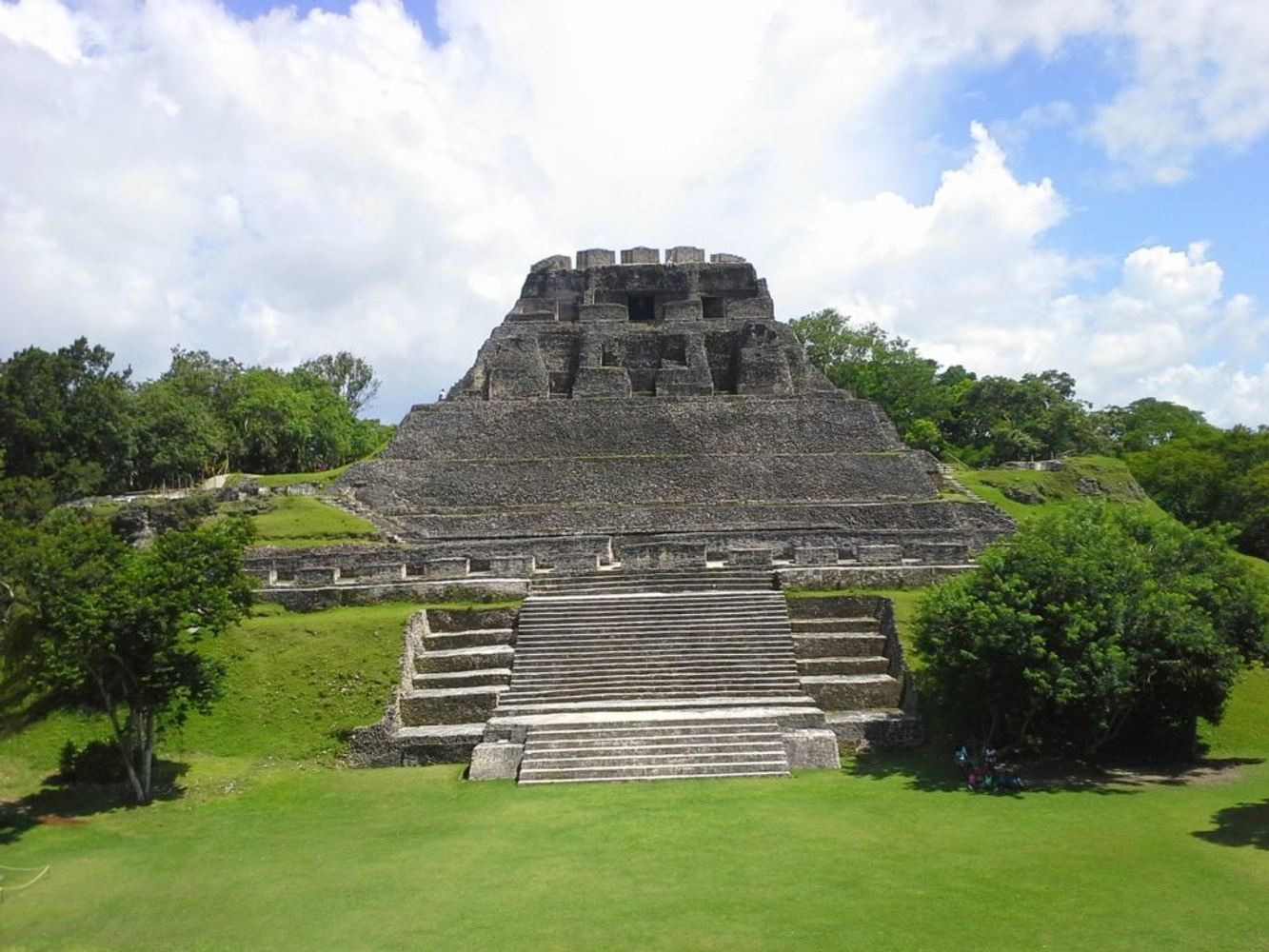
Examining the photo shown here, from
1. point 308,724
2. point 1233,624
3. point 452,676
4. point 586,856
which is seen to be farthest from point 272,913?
point 1233,624

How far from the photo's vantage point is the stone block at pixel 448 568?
1917cm

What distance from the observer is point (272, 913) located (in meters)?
8.76

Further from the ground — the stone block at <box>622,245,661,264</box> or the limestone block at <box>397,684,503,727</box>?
the stone block at <box>622,245,661,264</box>

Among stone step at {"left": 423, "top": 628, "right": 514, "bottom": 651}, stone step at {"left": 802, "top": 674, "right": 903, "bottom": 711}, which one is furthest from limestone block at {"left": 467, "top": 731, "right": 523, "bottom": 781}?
stone step at {"left": 802, "top": 674, "right": 903, "bottom": 711}

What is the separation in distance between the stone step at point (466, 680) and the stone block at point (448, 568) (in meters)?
3.46

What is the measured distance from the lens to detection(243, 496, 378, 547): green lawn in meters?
23.6

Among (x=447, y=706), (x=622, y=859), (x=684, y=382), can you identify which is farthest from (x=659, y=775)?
(x=684, y=382)

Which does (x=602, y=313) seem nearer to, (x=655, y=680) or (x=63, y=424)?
(x=63, y=424)

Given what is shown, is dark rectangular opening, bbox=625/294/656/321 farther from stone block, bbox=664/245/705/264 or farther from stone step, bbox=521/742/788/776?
stone step, bbox=521/742/788/776

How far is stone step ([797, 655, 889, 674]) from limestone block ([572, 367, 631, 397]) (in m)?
16.3

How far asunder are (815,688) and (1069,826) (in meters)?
5.35

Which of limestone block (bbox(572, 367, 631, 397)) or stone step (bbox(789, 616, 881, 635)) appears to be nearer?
stone step (bbox(789, 616, 881, 635))

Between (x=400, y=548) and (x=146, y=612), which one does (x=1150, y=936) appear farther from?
(x=400, y=548)

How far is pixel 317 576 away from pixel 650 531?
348 inches
